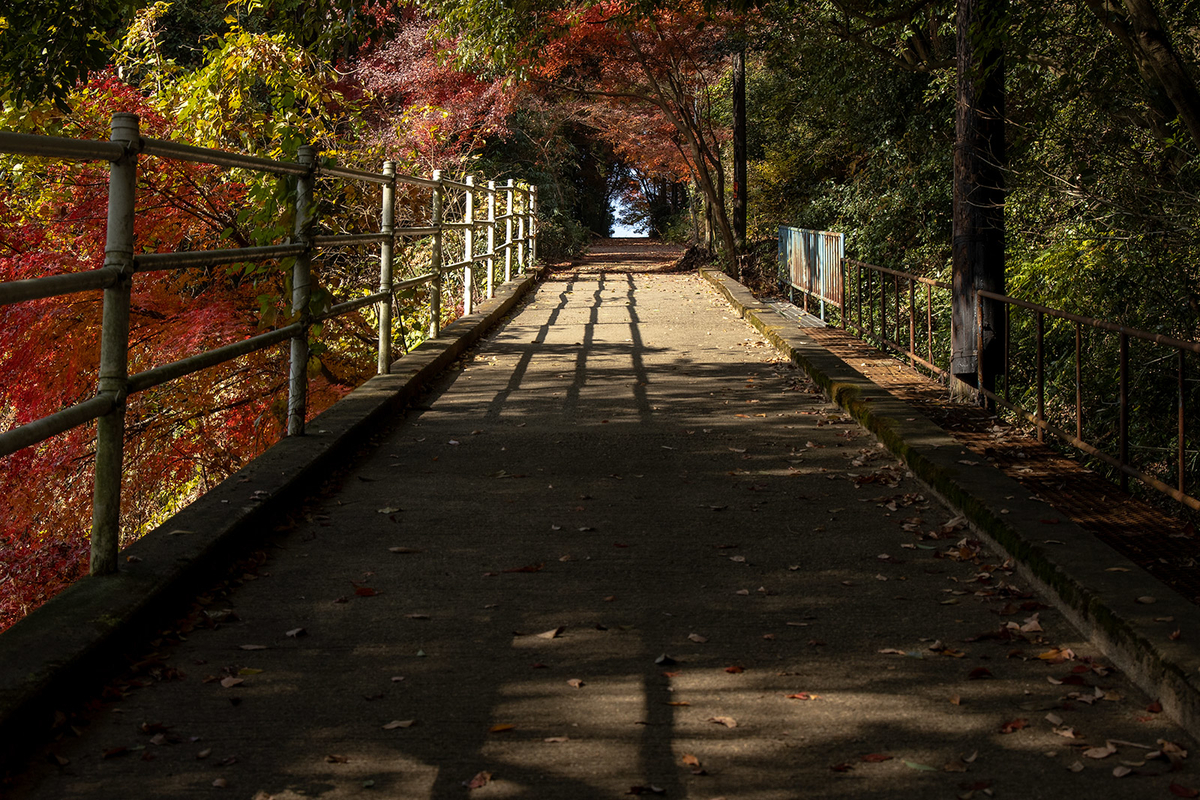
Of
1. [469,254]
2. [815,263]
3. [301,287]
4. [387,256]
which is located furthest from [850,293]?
[301,287]

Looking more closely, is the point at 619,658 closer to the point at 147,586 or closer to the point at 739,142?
the point at 147,586

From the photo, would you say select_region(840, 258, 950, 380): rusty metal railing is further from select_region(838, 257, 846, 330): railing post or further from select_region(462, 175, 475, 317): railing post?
select_region(462, 175, 475, 317): railing post

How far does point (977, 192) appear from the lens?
8516 millimetres

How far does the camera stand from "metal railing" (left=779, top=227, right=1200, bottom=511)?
5977mm

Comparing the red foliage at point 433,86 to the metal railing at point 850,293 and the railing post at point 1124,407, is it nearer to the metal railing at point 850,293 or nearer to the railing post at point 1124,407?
the metal railing at point 850,293

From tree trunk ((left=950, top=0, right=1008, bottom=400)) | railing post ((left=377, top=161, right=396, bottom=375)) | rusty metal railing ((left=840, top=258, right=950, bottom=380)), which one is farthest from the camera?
rusty metal railing ((left=840, top=258, right=950, bottom=380))

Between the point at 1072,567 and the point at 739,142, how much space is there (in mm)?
21426

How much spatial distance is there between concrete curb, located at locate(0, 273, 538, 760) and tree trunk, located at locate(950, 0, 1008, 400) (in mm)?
4364

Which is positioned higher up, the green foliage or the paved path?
the green foliage

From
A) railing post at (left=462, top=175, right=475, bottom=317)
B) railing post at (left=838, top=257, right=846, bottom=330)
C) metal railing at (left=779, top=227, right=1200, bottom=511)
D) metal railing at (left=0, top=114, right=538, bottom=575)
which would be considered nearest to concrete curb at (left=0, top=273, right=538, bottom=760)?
metal railing at (left=0, top=114, right=538, bottom=575)

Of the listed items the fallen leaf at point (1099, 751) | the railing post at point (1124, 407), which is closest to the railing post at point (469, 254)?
the railing post at point (1124, 407)

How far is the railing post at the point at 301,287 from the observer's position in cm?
668

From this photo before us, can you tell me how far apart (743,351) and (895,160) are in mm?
11318

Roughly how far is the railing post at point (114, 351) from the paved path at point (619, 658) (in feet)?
1.56
